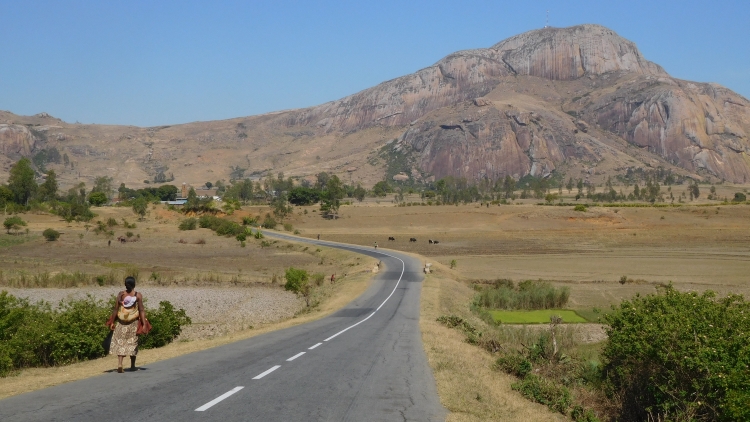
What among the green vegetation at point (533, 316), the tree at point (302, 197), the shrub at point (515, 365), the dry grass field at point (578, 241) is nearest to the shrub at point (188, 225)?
the dry grass field at point (578, 241)

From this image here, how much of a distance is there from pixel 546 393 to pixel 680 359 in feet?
10.8

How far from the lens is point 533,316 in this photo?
4106cm

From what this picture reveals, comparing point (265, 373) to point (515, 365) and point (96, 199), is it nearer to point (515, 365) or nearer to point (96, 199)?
point (515, 365)

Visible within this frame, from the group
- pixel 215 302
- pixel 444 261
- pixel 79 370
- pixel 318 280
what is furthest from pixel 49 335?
pixel 444 261

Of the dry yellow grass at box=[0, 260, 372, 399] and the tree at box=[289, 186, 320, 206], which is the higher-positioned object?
the tree at box=[289, 186, 320, 206]

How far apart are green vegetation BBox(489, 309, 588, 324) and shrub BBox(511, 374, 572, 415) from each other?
21.4 metres

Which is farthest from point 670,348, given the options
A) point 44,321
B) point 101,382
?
point 44,321

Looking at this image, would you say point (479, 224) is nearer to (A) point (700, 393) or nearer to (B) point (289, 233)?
(B) point (289, 233)

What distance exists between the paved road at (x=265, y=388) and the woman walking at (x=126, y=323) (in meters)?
0.56

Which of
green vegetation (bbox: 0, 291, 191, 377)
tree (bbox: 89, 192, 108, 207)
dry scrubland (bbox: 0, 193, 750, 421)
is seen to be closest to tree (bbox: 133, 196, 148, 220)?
dry scrubland (bbox: 0, 193, 750, 421)

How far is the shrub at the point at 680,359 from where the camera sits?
1145cm

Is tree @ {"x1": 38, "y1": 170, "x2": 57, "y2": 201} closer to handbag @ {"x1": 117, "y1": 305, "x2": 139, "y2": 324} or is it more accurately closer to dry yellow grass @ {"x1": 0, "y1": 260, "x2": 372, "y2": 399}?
dry yellow grass @ {"x1": 0, "y1": 260, "x2": 372, "y2": 399}

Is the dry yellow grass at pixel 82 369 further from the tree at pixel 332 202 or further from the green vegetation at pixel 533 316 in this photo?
the tree at pixel 332 202

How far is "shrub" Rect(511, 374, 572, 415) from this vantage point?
1438 centimetres
